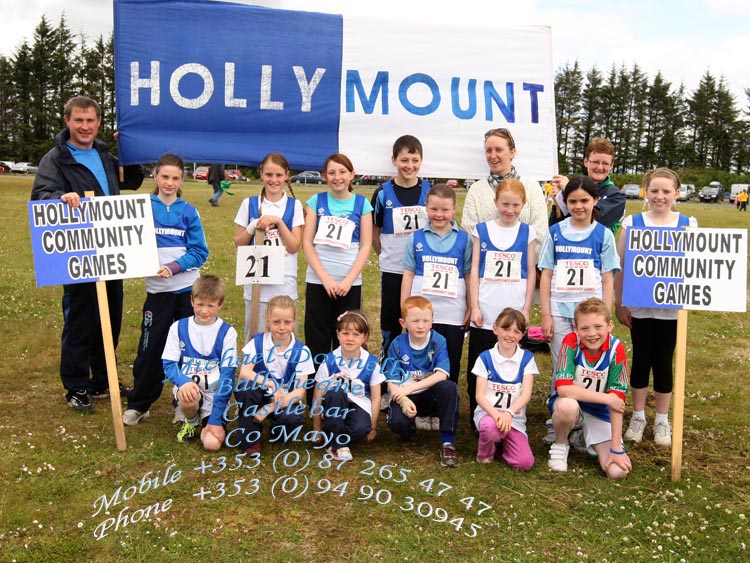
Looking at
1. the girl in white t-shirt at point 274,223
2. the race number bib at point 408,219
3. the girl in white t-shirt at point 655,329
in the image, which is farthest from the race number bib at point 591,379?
the girl in white t-shirt at point 274,223

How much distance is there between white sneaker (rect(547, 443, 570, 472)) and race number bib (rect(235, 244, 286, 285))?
223cm

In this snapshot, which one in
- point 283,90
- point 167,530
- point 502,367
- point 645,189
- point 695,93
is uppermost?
point 695,93

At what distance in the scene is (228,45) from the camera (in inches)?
218

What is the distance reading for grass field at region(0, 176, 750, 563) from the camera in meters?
3.44

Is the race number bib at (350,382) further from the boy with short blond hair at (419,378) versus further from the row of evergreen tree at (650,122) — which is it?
the row of evergreen tree at (650,122)

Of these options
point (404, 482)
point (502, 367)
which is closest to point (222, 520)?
point (404, 482)

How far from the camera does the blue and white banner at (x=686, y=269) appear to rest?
4355 mm

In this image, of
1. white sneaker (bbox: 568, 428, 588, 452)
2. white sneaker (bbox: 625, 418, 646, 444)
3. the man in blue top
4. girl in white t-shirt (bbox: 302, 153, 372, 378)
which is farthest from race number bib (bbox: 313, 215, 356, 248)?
white sneaker (bbox: 625, 418, 646, 444)

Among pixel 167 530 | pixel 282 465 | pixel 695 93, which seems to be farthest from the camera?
pixel 695 93

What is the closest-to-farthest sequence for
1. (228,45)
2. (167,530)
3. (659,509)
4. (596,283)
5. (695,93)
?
(167,530), (659,509), (596,283), (228,45), (695,93)

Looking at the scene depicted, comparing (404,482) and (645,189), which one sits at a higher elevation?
(645,189)

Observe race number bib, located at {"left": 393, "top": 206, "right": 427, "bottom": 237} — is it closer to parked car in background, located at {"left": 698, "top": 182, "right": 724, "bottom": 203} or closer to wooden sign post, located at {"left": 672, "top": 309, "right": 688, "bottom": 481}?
wooden sign post, located at {"left": 672, "top": 309, "right": 688, "bottom": 481}

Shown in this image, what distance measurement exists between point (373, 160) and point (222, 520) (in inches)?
127

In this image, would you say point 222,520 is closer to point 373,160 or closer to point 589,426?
point 589,426
